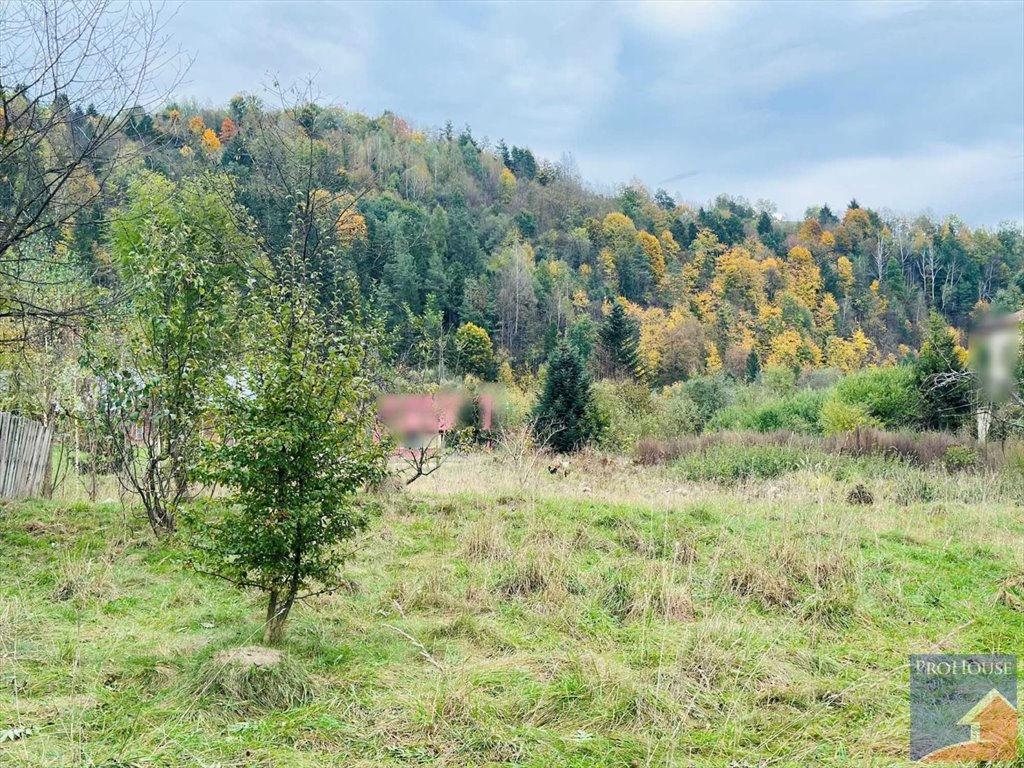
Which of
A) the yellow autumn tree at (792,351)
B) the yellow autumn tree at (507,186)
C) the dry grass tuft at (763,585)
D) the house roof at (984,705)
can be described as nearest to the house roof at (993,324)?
the dry grass tuft at (763,585)

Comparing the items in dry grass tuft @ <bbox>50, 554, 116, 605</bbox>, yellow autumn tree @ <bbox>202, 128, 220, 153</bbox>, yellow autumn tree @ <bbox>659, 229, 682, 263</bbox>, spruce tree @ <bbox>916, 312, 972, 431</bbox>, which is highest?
yellow autumn tree @ <bbox>659, 229, 682, 263</bbox>

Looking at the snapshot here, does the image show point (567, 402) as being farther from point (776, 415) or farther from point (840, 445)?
point (840, 445)

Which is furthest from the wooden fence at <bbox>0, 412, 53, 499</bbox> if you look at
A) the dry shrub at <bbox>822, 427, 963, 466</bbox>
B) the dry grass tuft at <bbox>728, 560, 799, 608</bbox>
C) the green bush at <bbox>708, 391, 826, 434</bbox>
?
the green bush at <bbox>708, 391, 826, 434</bbox>

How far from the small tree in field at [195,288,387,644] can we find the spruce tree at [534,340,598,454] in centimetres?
1597

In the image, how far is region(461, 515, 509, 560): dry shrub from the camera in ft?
20.7

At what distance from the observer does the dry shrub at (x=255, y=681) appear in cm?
342

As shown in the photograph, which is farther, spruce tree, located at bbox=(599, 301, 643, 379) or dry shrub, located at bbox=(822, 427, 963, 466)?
spruce tree, located at bbox=(599, 301, 643, 379)

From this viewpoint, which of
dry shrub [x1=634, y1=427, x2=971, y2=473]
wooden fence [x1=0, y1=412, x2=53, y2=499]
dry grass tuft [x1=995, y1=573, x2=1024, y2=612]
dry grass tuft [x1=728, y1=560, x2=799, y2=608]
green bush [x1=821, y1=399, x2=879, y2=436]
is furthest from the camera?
green bush [x1=821, y1=399, x2=879, y2=436]

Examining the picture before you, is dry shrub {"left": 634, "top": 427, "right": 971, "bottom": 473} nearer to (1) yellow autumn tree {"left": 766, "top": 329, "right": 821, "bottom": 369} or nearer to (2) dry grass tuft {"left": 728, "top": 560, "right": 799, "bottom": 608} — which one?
(2) dry grass tuft {"left": 728, "top": 560, "right": 799, "bottom": 608}

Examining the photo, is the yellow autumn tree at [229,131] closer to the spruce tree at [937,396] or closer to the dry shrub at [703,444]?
the dry shrub at [703,444]

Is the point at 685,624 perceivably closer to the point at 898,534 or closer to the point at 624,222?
the point at 898,534

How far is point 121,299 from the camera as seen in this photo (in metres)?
6.30

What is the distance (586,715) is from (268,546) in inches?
77.0

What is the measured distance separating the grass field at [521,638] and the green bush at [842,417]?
12745mm
